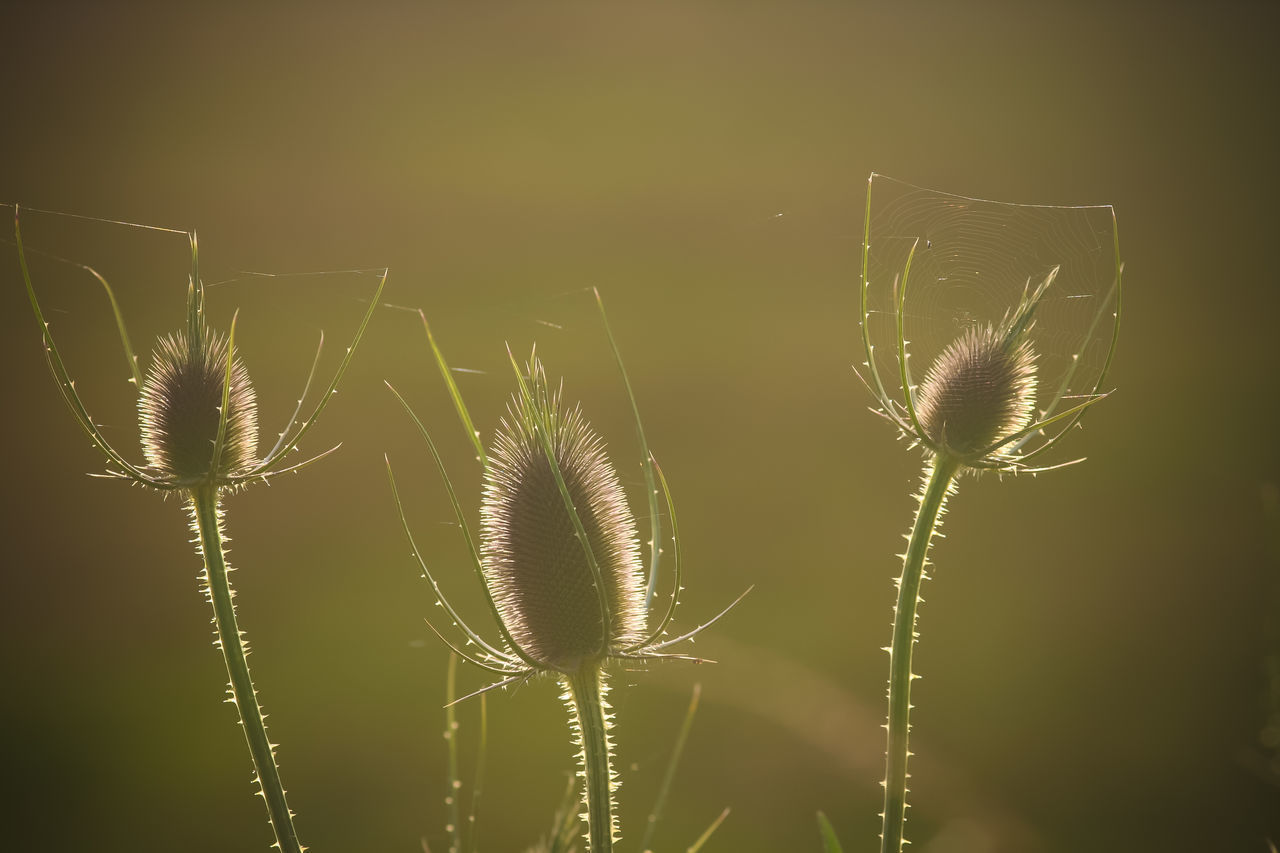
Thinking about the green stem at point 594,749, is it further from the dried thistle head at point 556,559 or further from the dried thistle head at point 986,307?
the dried thistle head at point 986,307

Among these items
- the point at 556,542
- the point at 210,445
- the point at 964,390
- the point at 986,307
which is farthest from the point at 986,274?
the point at 210,445

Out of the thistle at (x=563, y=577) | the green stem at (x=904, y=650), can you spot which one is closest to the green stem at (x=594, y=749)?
the thistle at (x=563, y=577)

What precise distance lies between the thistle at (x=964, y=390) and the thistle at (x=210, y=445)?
1.19 metres

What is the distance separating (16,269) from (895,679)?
6.51 feet

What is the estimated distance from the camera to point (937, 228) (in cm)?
217

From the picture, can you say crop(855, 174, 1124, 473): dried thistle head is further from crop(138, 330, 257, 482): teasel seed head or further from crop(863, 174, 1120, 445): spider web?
crop(138, 330, 257, 482): teasel seed head

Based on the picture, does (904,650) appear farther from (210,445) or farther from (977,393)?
(210,445)

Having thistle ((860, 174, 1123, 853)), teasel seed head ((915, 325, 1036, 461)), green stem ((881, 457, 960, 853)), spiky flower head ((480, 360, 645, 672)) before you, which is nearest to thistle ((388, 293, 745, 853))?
spiky flower head ((480, 360, 645, 672))

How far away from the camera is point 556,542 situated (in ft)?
7.14

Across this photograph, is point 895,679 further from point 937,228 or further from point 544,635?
point 937,228

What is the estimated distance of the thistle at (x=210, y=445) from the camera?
6.17 feet

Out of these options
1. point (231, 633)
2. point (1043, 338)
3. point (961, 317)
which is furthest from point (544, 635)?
point (1043, 338)

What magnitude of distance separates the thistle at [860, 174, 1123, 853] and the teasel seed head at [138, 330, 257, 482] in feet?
4.70

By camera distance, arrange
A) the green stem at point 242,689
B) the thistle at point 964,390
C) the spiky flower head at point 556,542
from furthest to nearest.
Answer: the spiky flower head at point 556,542, the thistle at point 964,390, the green stem at point 242,689
